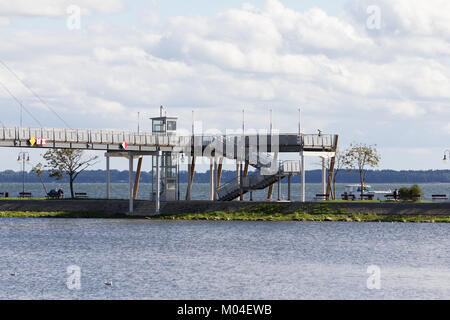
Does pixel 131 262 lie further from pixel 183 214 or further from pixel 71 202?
pixel 71 202

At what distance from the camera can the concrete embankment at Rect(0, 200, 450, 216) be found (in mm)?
82625

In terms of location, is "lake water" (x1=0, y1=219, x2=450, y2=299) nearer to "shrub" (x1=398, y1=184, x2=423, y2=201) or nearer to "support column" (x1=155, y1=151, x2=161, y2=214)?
"support column" (x1=155, y1=151, x2=161, y2=214)

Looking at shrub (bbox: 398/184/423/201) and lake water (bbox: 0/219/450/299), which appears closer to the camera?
lake water (bbox: 0/219/450/299)

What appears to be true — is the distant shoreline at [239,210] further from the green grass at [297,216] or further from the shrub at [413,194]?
the shrub at [413,194]

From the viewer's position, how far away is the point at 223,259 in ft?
181

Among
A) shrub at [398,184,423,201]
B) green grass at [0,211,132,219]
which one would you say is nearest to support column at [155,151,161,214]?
green grass at [0,211,132,219]

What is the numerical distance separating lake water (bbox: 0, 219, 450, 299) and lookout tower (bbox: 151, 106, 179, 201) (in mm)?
7754

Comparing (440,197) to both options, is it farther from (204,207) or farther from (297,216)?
(204,207)

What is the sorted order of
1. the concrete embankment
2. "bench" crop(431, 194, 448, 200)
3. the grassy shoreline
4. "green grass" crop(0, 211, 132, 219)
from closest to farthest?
the grassy shoreline < the concrete embankment < "green grass" crop(0, 211, 132, 219) < "bench" crop(431, 194, 448, 200)

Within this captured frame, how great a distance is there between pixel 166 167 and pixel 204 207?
6901 millimetres

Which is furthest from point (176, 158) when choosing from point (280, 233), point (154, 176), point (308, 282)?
point (308, 282)

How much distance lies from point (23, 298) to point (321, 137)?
2025 inches

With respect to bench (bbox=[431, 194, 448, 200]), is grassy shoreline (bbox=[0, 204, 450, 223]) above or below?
below

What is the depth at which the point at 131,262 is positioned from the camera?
177 feet
